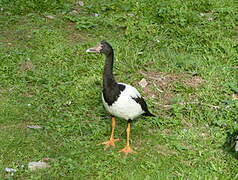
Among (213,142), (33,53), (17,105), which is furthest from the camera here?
(33,53)

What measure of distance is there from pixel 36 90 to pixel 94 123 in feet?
4.34

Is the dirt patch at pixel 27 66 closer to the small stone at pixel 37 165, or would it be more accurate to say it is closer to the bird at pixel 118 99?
the bird at pixel 118 99

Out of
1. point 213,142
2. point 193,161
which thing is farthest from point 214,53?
point 193,161

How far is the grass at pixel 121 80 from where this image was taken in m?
5.54

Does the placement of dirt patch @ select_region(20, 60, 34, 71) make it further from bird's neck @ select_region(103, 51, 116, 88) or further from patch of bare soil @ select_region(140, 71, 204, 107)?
bird's neck @ select_region(103, 51, 116, 88)

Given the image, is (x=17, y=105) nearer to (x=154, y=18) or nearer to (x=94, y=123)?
(x=94, y=123)

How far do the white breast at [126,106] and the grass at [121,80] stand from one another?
47 centimetres

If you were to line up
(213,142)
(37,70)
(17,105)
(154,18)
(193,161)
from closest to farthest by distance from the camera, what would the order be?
(193,161), (213,142), (17,105), (37,70), (154,18)

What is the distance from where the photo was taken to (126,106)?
18.6 feet

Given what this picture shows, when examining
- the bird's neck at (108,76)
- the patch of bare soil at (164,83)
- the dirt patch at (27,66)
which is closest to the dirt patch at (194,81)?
the patch of bare soil at (164,83)

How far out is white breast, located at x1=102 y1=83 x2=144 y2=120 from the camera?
5652mm

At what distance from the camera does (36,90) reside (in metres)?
7.12

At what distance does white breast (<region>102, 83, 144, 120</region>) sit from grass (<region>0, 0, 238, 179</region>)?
468 millimetres

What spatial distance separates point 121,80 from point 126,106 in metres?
1.92
